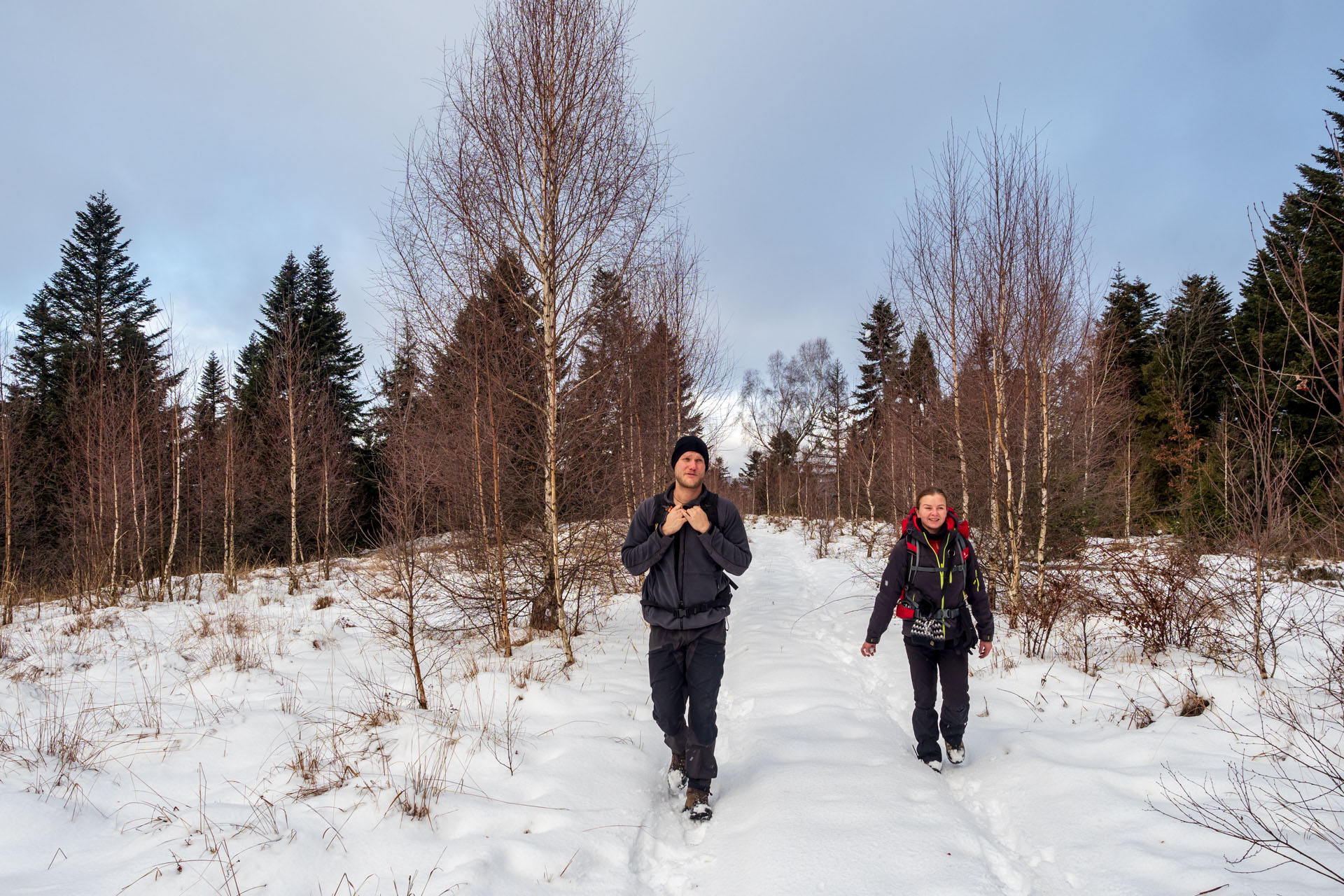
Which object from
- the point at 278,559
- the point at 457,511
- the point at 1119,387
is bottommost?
the point at 278,559

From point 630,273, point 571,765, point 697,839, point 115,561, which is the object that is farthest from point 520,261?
point 115,561

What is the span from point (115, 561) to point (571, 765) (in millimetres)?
14676

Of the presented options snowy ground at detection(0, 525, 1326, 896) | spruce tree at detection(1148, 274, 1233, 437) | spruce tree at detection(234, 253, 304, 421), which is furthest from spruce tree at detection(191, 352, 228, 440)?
spruce tree at detection(1148, 274, 1233, 437)

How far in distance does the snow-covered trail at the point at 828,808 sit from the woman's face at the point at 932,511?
62.7 inches

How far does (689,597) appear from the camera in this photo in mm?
3357

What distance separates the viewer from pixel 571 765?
3598mm

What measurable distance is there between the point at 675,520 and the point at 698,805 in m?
1.65

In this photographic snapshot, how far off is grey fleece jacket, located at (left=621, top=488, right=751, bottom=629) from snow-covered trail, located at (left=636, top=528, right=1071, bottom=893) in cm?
109

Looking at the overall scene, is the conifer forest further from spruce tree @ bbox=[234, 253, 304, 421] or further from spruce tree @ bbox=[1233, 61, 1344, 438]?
spruce tree @ bbox=[234, 253, 304, 421]

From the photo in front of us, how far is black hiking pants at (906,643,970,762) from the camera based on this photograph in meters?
3.72

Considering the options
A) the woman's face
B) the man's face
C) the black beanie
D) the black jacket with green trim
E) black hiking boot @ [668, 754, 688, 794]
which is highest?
the black beanie

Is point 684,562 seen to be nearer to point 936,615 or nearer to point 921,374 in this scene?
point 936,615

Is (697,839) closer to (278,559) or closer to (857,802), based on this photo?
(857,802)

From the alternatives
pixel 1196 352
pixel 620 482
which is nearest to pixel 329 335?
pixel 620 482
